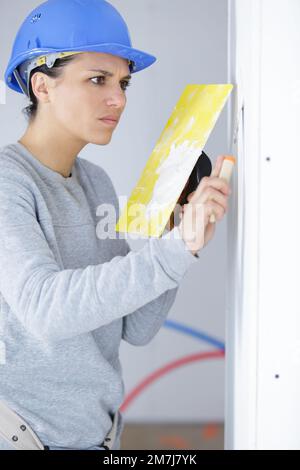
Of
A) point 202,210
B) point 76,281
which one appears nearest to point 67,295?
point 76,281

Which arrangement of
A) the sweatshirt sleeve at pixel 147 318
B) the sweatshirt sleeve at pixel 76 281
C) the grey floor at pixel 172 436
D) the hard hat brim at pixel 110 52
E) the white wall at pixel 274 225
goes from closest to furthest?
the white wall at pixel 274 225, the sweatshirt sleeve at pixel 76 281, the hard hat brim at pixel 110 52, the sweatshirt sleeve at pixel 147 318, the grey floor at pixel 172 436

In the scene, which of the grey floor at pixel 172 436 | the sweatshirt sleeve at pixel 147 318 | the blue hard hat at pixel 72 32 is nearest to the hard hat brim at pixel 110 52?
the blue hard hat at pixel 72 32

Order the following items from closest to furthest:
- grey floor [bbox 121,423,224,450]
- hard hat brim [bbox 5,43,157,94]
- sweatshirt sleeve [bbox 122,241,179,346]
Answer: hard hat brim [bbox 5,43,157,94]
sweatshirt sleeve [bbox 122,241,179,346]
grey floor [bbox 121,423,224,450]

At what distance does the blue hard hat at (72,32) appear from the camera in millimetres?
1004

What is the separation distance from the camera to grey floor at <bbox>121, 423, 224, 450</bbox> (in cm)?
235

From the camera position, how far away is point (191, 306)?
2.33 m

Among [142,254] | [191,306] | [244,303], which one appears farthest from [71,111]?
[191,306]

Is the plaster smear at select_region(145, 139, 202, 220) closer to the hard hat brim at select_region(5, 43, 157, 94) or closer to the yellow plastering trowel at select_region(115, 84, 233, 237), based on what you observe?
the yellow plastering trowel at select_region(115, 84, 233, 237)

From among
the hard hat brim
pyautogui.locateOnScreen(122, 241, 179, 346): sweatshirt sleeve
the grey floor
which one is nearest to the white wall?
the hard hat brim

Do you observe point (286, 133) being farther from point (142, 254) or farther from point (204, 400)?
point (204, 400)

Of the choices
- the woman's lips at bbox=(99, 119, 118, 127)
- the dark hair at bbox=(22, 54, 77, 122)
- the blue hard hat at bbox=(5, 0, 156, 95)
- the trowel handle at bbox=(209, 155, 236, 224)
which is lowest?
the trowel handle at bbox=(209, 155, 236, 224)

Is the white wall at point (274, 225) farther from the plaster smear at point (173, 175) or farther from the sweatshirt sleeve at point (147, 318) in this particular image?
the sweatshirt sleeve at point (147, 318)

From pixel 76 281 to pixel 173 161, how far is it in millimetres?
233

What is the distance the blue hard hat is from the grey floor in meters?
1.66
